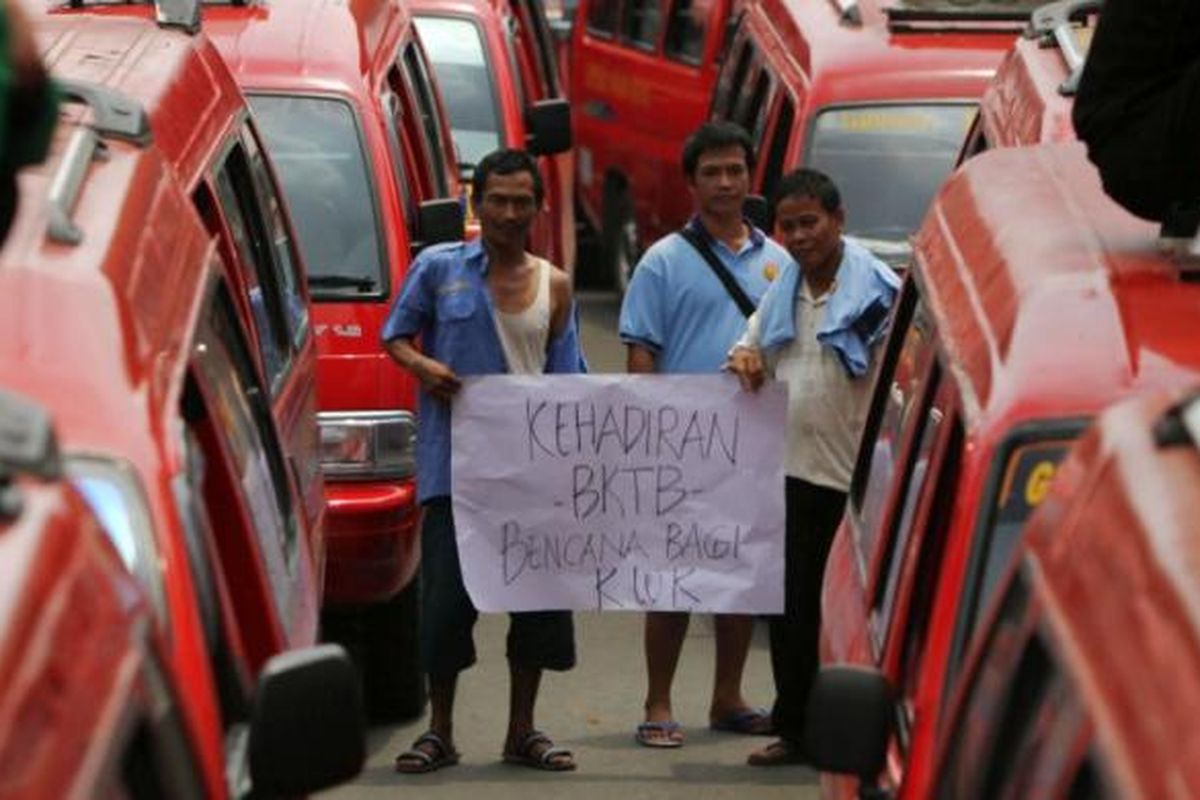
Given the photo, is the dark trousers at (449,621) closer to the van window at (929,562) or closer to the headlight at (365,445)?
the headlight at (365,445)

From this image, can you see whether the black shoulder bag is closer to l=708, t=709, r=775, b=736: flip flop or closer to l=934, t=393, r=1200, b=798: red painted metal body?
l=708, t=709, r=775, b=736: flip flop

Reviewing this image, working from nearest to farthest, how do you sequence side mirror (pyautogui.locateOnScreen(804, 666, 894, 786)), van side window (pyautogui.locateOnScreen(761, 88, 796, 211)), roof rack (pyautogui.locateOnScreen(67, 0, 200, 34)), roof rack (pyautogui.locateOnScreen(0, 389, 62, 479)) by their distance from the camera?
1. roof rack (pyautogui.locateOnScreen(0, 389, 62, 479))
2. side mirror (pyautogui.locateOnScreen(804, 666, 894, 786))
3. roof rack (pyautogui.locateOnScreen(67, 0, 200, 34))
4. van side window (pyautogui.locateOnScreen(761, 88, 796, 211))

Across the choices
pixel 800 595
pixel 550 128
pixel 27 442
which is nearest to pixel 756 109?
pixel 550 128

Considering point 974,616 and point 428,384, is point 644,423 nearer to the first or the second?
point 428,384

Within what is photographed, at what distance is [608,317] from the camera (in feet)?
64.6

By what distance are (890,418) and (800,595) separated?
11.0 feet

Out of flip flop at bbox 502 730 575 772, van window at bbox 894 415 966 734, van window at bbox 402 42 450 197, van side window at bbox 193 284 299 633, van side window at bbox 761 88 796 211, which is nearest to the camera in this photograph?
van window at bbox 894 415 966 734

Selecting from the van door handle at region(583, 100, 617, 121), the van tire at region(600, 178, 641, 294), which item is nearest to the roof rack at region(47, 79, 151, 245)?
the van tire at region(600, 178, 641, 294)

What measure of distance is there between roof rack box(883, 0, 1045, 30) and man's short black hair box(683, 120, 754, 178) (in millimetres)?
3055

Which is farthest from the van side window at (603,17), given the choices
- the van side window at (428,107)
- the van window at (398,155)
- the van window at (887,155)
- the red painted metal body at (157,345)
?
the red painted metal body at (157,345)

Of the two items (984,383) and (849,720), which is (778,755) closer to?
(984,383)

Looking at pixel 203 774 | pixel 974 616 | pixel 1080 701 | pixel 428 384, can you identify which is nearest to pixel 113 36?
pixel 428 384

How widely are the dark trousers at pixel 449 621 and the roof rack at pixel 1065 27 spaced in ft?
6.54

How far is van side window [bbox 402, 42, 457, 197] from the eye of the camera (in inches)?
492
